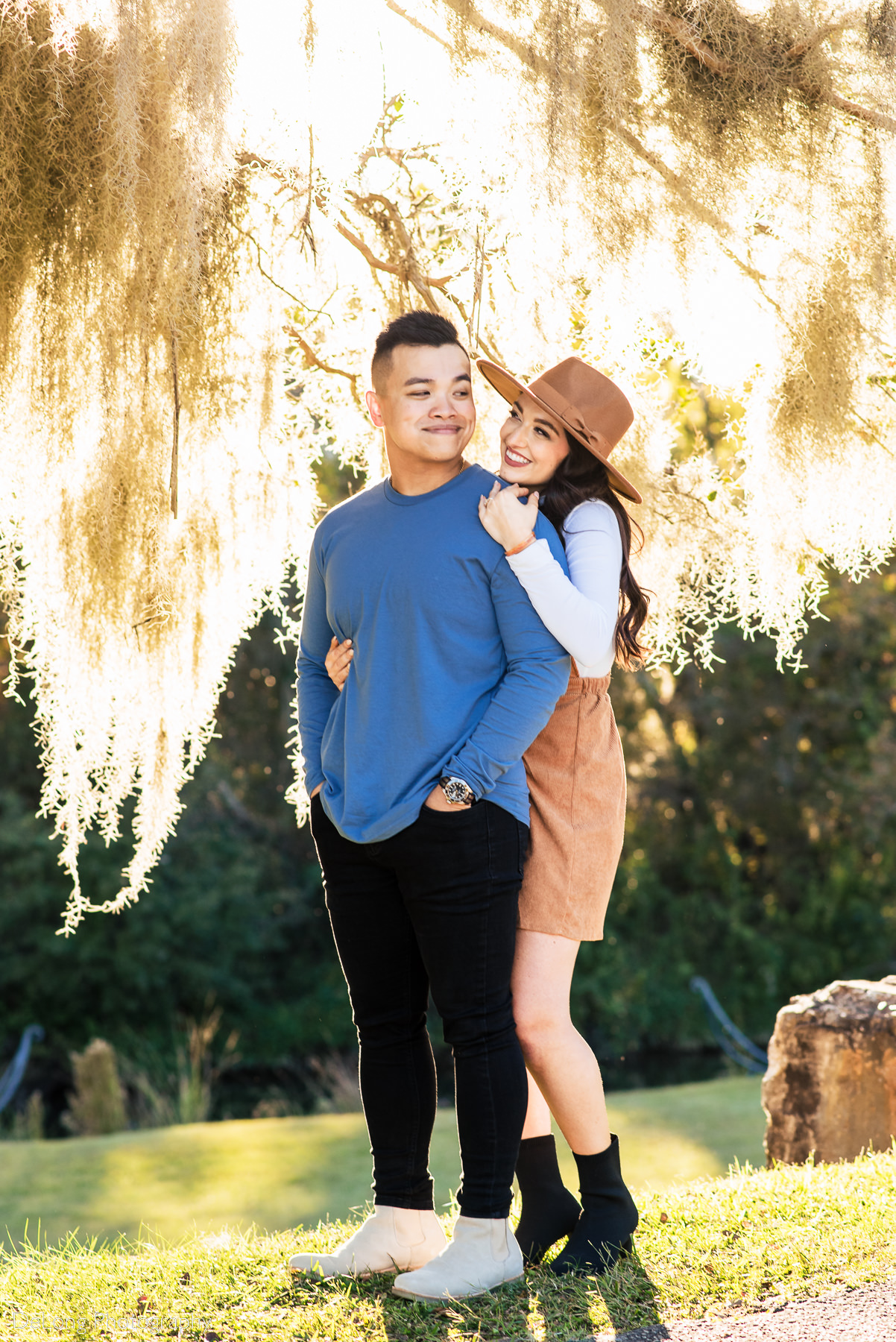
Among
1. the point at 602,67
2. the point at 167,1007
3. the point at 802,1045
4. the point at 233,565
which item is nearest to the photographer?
the point at 602,67

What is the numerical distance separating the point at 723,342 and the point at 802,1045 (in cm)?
211

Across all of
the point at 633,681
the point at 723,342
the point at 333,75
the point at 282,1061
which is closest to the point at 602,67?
the point at 333,75

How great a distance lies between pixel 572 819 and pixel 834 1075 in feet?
6.34

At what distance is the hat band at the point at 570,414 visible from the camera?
2322 millimetres

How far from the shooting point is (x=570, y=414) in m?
A: 2.33

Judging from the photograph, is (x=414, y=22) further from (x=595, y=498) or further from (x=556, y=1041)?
(x=556, y=1041)

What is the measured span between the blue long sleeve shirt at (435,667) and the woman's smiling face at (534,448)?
112 mm

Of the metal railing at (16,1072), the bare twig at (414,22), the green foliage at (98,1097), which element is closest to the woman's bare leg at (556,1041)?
the bare twig at (414,22)

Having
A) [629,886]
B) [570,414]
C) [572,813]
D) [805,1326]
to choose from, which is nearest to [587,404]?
[570,414]

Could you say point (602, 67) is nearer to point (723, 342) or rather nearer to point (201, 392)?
point (723, 342)

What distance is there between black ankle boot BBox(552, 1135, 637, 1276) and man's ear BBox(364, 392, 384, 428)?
1.41m

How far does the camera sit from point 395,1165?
2.34 metres

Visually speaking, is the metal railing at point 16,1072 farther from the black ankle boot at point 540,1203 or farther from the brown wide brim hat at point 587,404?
the brown wide brim hat at point 587,404

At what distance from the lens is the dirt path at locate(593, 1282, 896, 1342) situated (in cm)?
A: 203
